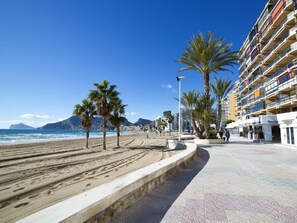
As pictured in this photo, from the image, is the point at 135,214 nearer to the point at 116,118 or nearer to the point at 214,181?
the point at 214,181

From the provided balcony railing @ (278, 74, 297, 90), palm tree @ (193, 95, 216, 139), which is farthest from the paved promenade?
balcony railing @ (278, 74, 297, 90)

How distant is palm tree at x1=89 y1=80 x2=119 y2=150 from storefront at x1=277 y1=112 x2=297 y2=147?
17986 mm

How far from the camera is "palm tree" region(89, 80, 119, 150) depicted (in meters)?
21.2

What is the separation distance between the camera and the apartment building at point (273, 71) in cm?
2473

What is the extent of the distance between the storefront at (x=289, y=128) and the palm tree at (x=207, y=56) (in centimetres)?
737

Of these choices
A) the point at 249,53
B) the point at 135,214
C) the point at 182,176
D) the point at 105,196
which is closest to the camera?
the point at 105,196

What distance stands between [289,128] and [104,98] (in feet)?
63.8

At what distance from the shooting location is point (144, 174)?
421 centimetres

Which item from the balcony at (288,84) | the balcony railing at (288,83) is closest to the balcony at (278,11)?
the balcony at (288,84)

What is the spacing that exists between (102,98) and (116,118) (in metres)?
4.71

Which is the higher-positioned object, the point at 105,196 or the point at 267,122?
the point at 267,122

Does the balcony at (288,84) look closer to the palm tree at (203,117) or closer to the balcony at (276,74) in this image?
the balcony at (276,74)

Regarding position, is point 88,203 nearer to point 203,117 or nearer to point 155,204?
point 155,204

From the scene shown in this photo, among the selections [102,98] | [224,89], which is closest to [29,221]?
[102,98]
